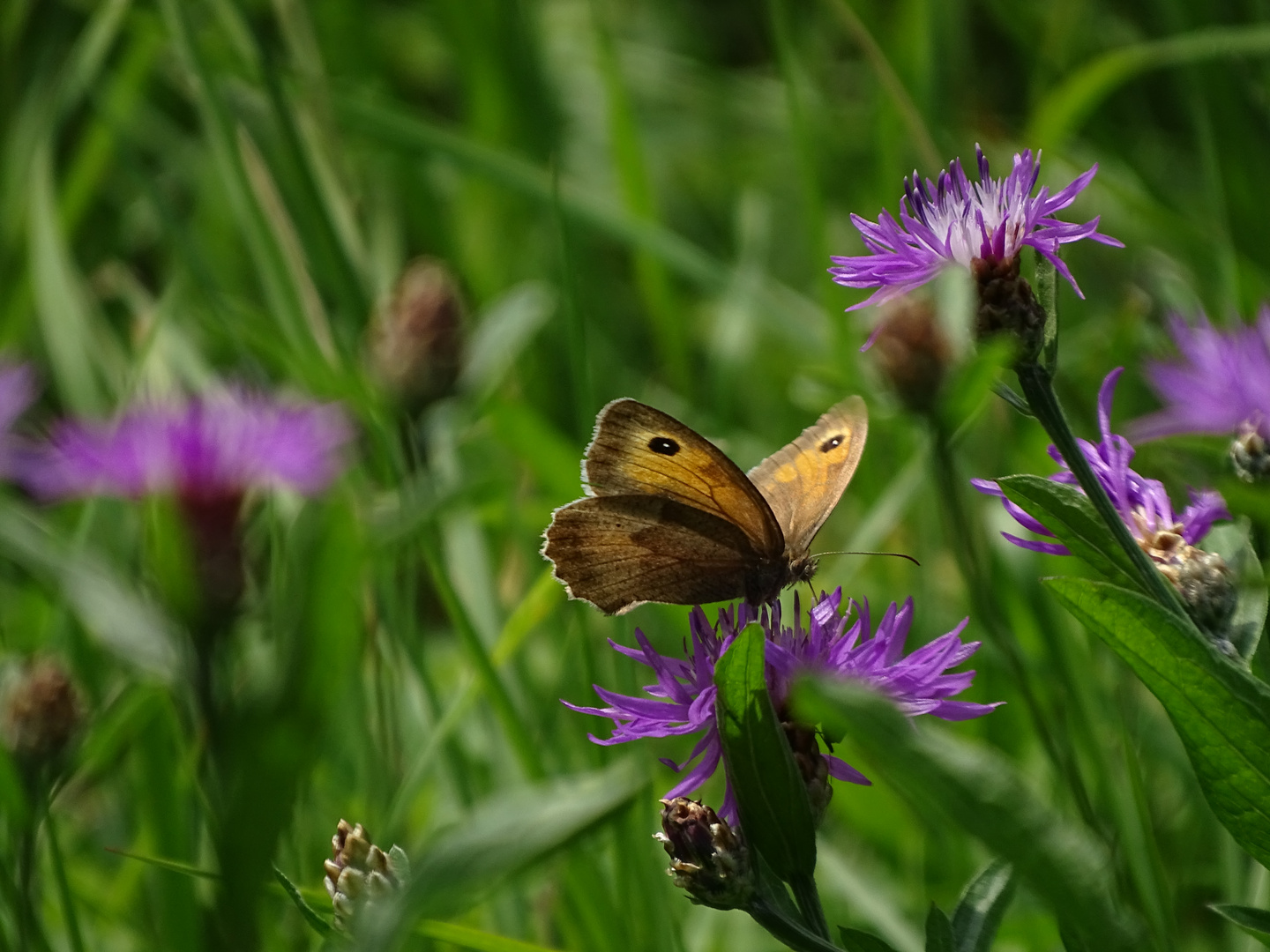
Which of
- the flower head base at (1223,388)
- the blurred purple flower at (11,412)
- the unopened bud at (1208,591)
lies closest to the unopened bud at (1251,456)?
the flower head base at (1223,388)

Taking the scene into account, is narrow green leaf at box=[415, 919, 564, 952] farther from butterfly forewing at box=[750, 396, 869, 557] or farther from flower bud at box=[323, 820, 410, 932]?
butterfly forewing at box=[750, 396, 869, 557]

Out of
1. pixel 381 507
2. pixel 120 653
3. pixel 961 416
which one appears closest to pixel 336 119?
pixel 381 507

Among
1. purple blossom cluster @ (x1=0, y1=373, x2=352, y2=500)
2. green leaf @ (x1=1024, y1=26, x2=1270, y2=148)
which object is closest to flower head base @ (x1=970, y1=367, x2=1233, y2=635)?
purple blossom cluster @ (x1=0, y1=373, x2=352, y2=500)

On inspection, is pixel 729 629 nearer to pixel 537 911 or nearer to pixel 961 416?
pixel 961 416

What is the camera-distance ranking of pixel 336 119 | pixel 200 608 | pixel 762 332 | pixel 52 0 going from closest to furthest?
pixel 200 608 < pixel 336 119 < pixel 52 0 < pixel 762 332

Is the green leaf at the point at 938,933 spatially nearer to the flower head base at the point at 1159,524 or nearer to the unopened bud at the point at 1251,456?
the flower head base at the point at 1159,524
